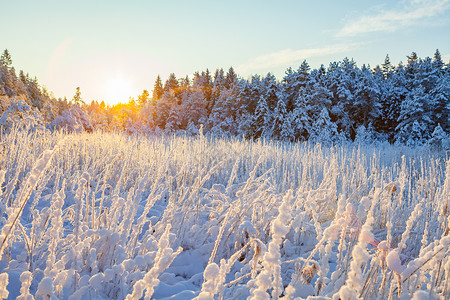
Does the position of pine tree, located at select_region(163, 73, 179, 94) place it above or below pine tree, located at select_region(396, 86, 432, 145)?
above

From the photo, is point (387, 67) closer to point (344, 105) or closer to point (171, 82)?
point (344, 105)

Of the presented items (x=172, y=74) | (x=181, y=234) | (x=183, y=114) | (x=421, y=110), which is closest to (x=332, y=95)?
(x=421, y=110)

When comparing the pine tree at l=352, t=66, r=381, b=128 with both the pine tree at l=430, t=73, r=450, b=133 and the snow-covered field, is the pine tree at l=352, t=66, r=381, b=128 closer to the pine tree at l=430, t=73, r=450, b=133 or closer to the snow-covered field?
the pine tree at l=430, t=73, r=450, b=133

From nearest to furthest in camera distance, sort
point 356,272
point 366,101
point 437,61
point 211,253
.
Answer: point 356,272 → point 211,253 → point 366,101 → point 437,61

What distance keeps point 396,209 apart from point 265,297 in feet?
8.27

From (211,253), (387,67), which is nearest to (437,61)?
(387,67)

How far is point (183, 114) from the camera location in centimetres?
3216

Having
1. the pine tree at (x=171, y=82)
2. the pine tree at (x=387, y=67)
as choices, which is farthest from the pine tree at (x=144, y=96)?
the pine tree at (x=387, y=67)

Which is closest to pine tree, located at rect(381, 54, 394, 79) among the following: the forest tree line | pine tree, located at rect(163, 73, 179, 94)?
the forest tree line

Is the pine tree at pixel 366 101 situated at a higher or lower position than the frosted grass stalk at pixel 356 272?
higher

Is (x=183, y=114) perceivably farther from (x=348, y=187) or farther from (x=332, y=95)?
(x=348, y=187)

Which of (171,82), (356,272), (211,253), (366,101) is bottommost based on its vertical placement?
(211,253)

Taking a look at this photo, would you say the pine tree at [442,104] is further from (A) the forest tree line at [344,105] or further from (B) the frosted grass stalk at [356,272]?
(B) the frosted grass stalk at [356,272]

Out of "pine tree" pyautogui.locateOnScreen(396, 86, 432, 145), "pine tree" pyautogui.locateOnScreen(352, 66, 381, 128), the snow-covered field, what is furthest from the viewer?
"pine tree" pyautogui.locateOnScreen(352, 66, 381, 128)
